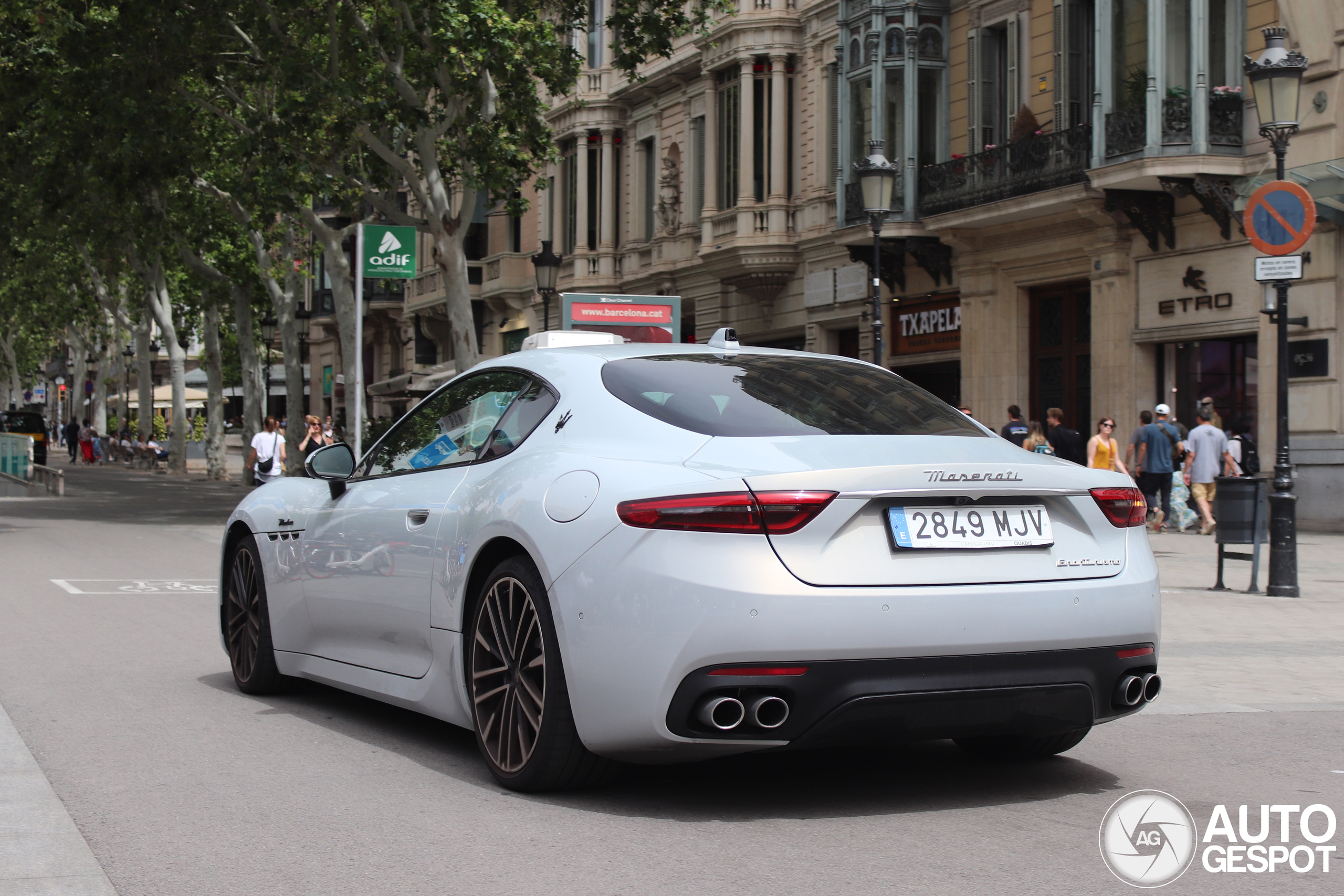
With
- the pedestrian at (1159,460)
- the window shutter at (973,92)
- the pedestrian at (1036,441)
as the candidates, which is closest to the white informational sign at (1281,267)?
the pedestrian at (1036,441)

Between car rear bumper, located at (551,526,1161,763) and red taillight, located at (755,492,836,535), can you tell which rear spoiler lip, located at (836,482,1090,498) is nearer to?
red taillight, located at (755,492,836,535)

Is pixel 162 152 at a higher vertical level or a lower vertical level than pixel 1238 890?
higher

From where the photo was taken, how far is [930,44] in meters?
28.8

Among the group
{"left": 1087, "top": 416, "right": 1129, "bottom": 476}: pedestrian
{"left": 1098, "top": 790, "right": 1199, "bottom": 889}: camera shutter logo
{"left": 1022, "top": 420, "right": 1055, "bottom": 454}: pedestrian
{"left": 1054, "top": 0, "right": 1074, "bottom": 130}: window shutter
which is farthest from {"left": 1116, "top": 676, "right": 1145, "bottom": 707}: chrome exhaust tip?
{"left": 1054, "top": 0, "right": 1074, "bottom": 130}: window shutter

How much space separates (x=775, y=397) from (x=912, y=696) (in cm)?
121

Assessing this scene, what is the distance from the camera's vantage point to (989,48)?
91.6 feet

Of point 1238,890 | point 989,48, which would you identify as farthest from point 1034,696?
point 989,48

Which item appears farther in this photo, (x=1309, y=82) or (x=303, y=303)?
(x=303, y=303)

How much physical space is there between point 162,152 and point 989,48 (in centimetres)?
1401

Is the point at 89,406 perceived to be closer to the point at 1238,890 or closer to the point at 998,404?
the point at 998,404

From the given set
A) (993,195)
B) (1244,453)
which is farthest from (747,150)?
(1244,453)

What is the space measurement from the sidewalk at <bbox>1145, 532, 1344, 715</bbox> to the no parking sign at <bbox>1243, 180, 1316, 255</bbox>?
2.93 m

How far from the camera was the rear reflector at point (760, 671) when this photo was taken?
4707 mm

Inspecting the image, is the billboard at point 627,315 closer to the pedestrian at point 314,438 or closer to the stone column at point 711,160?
the pedestrian at point 314,438
